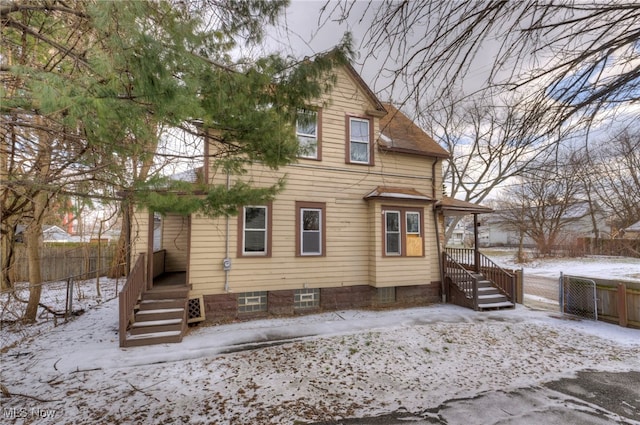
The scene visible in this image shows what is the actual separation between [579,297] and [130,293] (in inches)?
463

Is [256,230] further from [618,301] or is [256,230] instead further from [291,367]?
[618,301]

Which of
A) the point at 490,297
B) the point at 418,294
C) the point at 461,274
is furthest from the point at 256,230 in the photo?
the point at 490,297

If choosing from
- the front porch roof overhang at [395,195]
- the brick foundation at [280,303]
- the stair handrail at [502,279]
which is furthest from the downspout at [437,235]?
the brick foundation at [280,303]

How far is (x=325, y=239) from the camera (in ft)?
28.6

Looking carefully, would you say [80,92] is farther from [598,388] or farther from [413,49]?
[598,388]

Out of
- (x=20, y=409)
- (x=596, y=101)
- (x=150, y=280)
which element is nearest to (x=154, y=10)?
(x=596, y=101)

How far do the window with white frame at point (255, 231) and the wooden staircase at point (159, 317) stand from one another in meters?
1.84

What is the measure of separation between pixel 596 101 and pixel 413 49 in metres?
1.63

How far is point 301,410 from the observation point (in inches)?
152

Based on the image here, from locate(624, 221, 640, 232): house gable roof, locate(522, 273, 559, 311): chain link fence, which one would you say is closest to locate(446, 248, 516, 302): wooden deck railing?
locate(522, 273, 559, 311): chain link fence

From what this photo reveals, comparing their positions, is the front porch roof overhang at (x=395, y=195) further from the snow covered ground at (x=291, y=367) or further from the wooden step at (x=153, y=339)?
the wooden step at (x=153, y=339)

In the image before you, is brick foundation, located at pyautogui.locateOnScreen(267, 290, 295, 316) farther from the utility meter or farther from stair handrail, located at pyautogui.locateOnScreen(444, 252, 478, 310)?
stair handrail, located at pyautogui.locateOnScreen(444, 252, 478, 310)

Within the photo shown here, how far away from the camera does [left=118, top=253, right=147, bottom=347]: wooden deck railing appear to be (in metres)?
5.76

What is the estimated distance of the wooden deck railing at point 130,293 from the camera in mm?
5762
